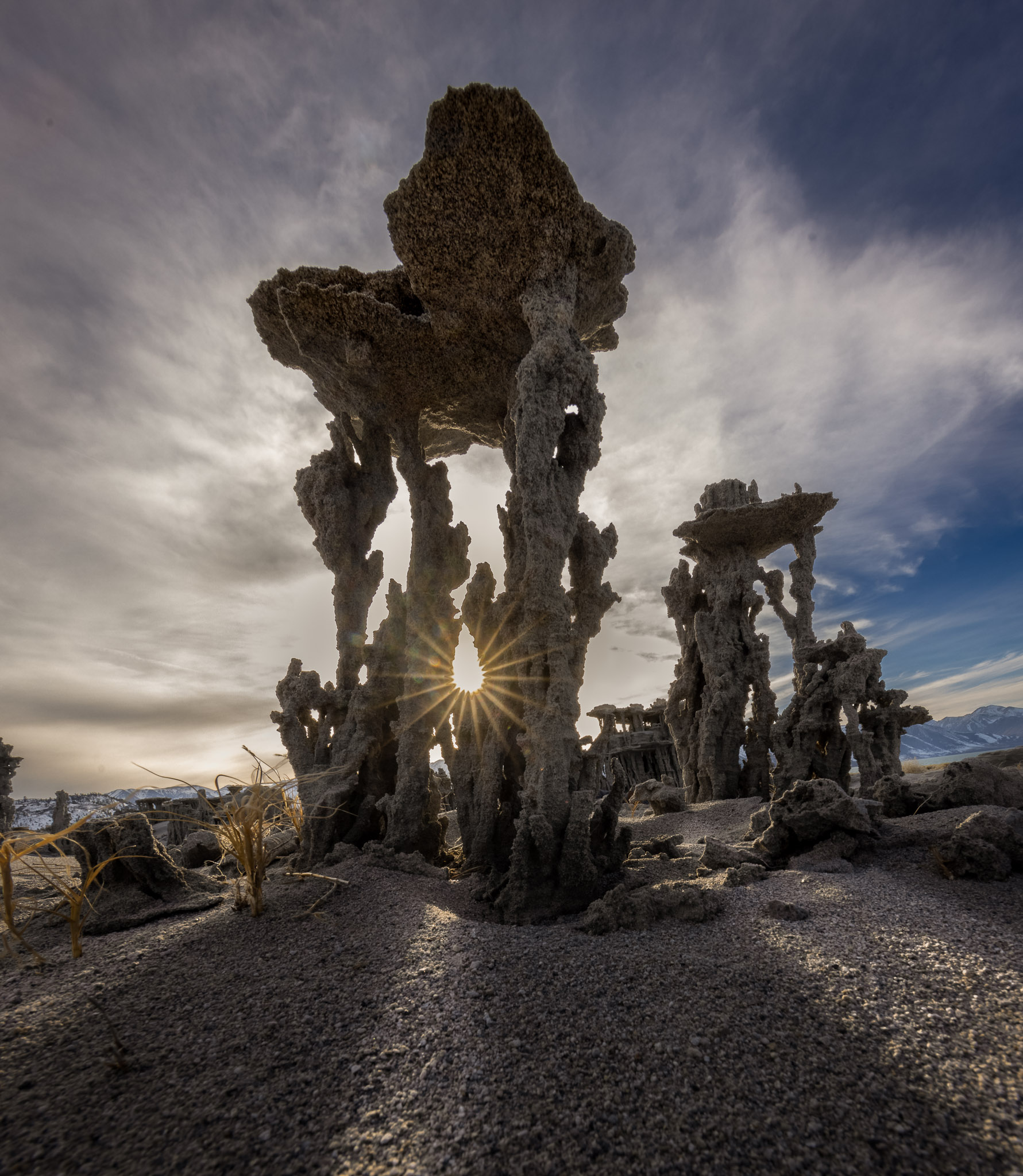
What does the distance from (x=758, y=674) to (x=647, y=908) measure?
14.3 meters

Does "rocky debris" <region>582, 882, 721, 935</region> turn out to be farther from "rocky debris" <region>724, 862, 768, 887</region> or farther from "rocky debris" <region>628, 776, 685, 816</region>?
"rocky debris" <region>628, 776, 685, 816</region>

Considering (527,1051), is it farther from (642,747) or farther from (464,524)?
(642,747)

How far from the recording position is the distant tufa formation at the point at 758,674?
14.0m

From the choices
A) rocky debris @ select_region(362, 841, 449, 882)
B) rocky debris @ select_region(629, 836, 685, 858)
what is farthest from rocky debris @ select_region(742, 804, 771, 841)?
rocky debris @ select_region(362, 841, 449, 882)

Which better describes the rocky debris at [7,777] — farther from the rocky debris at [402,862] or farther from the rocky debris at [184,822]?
the rocky debris at [402,862]

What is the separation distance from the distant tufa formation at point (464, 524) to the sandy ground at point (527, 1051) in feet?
9.80

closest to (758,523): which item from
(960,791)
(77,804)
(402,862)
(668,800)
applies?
(668,800)

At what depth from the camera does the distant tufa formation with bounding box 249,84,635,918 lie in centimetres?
909

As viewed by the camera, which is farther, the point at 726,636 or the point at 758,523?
the point at 758,523

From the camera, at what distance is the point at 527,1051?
3305 mm

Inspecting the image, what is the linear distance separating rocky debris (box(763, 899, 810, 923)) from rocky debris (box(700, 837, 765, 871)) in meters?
2.52

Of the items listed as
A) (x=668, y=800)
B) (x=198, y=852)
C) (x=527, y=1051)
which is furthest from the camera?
(x=668, y=800)

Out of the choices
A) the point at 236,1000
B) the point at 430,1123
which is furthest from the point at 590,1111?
the point at 236,1000

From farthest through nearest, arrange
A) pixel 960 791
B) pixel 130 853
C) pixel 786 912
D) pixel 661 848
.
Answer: pixel 661 848 < pixel 960 791 < pixel 130 853 < pixel 786 912
